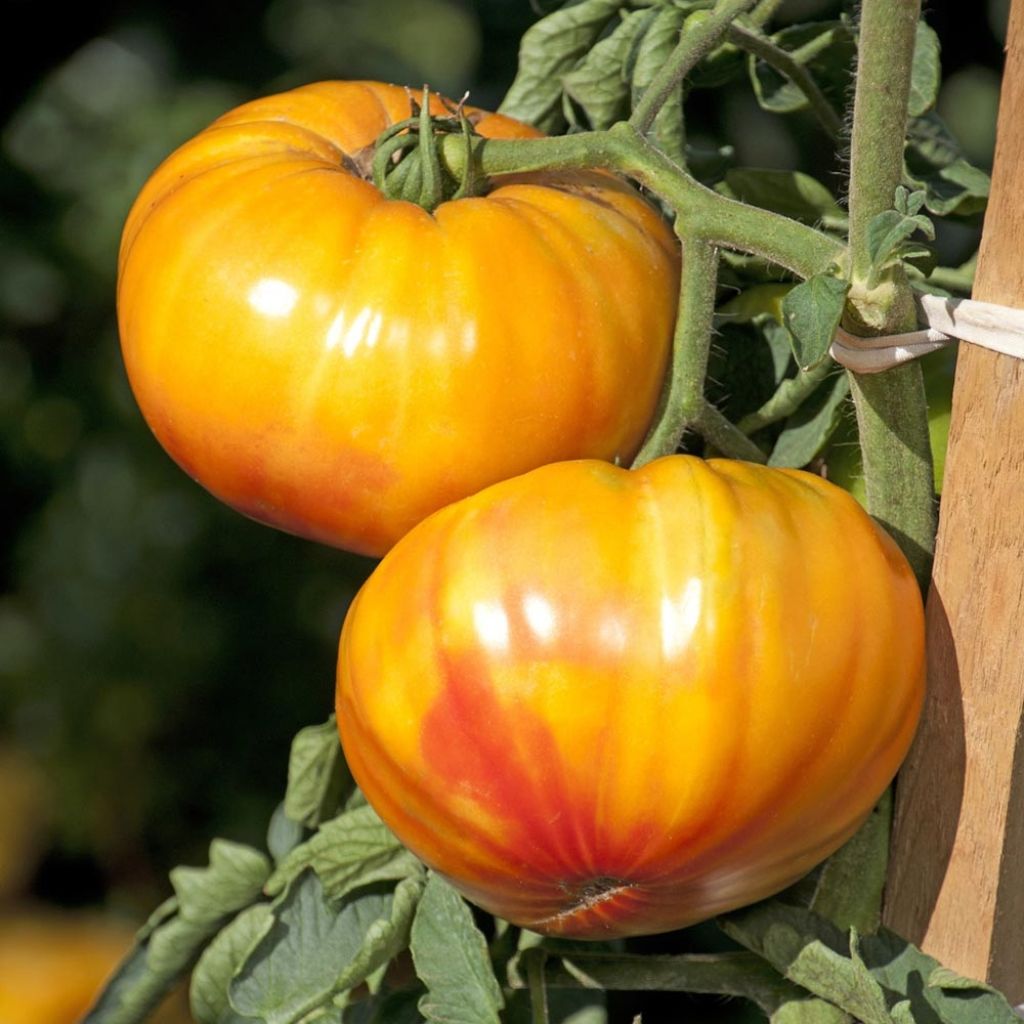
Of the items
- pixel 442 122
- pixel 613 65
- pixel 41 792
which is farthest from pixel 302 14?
pixel 41 792

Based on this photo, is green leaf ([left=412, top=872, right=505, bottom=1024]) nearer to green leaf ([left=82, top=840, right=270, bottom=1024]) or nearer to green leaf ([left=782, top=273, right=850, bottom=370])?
green leaf ([left=82, top=840, right=270, bottom=1024])

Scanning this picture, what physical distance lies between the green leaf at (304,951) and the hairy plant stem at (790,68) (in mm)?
499

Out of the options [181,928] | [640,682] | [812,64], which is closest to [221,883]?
[181,928]

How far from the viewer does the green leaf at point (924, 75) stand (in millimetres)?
854

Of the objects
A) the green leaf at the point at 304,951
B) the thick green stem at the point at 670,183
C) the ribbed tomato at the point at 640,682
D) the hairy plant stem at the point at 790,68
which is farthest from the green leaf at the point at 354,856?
the hairy plant stem at the point at 790,68

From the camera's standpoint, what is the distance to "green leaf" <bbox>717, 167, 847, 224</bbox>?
919 mm

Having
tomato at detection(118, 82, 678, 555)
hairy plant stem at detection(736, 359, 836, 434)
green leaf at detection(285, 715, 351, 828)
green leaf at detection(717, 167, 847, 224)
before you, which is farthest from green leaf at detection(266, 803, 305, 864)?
green leaf at detection(717, 167, 847, 224)

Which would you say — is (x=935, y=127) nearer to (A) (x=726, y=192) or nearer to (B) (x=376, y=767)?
(A) (x=726, y=192)

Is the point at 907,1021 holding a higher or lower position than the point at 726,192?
lower

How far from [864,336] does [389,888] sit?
0.39 m

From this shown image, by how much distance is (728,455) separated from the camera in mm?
795

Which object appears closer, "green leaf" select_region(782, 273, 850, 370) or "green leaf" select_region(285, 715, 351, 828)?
"green leaf" select_region(782, 273, 850, 370)

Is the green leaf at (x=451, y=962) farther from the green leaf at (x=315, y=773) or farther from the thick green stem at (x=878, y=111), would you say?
the thick green stem at (x=878, y=111)

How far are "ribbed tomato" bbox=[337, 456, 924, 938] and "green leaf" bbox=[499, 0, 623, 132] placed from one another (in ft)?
1.15
